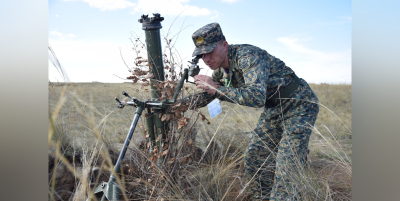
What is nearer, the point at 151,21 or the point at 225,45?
the point at 151,21

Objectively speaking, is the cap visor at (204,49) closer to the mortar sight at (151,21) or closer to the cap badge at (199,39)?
the cap badge at (199,39)

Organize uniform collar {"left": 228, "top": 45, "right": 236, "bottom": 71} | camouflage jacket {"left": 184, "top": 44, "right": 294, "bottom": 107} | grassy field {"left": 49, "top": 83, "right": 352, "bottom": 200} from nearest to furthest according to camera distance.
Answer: grassy field {"left": 49, "top": 83, "right": 352, "bottom": 200}
camouflage jacket {"left": 184, "top": 44, "right": 294, "bottom": 107}
uniform collar {"left": 228, "top": 45, "right": 236, "bottom": 71}

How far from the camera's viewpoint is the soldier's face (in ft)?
8.64

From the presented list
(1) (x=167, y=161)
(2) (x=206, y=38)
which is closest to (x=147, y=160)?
(1) (x=167, y=161)

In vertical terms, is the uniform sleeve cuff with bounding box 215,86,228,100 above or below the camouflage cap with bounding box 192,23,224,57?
below

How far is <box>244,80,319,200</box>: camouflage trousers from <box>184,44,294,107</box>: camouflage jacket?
0.78 feet

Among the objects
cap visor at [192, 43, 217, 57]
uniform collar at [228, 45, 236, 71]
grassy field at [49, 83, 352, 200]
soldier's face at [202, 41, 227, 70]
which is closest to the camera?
grassy field at [49, 83, 352, 200]

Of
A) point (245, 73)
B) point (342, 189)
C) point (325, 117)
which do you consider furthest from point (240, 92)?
point (325, 117)

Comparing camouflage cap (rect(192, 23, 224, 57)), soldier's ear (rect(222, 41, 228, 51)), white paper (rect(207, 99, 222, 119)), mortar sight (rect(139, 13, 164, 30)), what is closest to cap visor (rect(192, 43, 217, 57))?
camouflage cap (rect(192, 23, 224, 57))

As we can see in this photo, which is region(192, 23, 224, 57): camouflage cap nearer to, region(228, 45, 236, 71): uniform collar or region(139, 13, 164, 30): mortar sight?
region(228, 45, 236, 71): uniform collar

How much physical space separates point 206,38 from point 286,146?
1244mm

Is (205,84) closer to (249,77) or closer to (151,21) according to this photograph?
(249,77)

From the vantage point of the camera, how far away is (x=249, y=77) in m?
2.36
